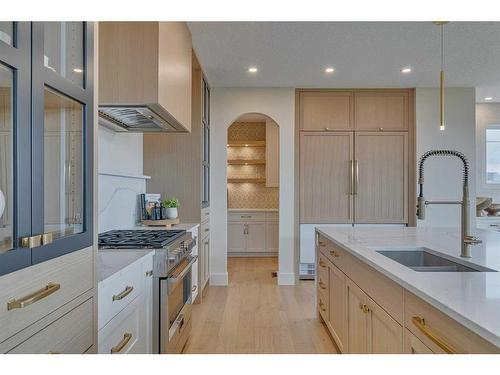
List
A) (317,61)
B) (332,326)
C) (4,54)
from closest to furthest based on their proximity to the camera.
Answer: (4,54) < (332,326) < (317,61)

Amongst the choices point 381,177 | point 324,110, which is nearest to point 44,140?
point 324,110

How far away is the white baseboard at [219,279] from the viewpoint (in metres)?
4.56

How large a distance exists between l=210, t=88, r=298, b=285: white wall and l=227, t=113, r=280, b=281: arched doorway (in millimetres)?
617

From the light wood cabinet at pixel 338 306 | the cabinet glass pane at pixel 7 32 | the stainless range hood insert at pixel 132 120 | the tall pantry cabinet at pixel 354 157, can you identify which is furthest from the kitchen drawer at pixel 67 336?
the tall pantry cabinet at pixel 354 157

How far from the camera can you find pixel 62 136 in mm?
1071

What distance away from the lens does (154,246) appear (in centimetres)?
207

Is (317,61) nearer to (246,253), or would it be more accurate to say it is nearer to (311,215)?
(311,215)

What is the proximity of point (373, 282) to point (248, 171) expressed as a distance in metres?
5.30

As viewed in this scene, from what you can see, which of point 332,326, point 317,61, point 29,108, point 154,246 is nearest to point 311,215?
point 317,61

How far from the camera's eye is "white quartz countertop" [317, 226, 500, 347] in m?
0.91

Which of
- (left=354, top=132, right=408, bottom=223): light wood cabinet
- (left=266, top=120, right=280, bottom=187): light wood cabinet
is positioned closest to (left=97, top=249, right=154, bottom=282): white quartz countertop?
(left=354, top=132, right=408, bottom=223): light wood cabinet
